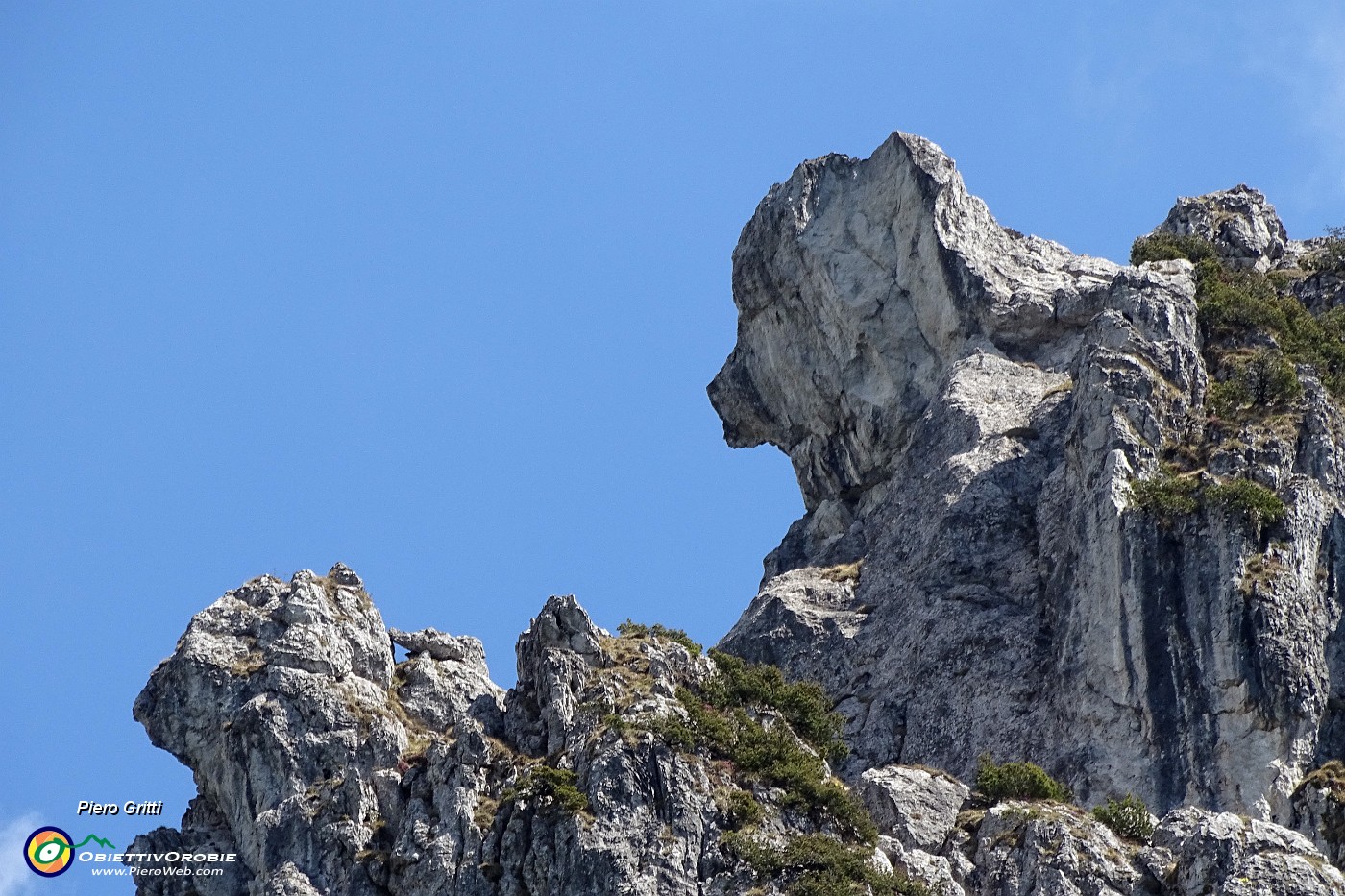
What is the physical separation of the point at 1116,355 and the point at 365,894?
36.5m

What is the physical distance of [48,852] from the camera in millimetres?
75125

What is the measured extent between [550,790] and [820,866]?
26.8 ft

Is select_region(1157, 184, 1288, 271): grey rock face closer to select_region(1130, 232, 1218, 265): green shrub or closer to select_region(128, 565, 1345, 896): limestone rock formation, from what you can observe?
select_region(1130, 232, 1218, 265): green shrub

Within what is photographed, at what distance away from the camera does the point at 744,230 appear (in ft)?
388

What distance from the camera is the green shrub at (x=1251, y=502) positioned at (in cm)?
8550

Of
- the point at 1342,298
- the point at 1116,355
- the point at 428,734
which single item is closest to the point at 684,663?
the point at 428,734

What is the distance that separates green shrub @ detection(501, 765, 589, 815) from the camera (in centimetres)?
7088

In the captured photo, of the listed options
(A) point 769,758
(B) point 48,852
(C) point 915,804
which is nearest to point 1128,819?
(C) point 915,804

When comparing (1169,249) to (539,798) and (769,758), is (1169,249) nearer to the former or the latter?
(769,758)

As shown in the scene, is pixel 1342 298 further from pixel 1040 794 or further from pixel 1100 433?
pixel 1040 794

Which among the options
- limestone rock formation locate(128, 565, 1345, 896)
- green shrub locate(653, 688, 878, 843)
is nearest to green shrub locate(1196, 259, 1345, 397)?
limestone rock formation locate(128, 565, 1345, 896)

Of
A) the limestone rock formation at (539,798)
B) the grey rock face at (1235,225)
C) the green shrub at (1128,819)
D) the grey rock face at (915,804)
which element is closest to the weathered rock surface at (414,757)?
the limestone rock formation at (539,798)

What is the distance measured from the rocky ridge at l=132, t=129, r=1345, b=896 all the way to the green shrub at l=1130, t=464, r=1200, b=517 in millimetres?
139

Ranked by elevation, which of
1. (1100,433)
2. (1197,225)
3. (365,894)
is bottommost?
(365,894)
